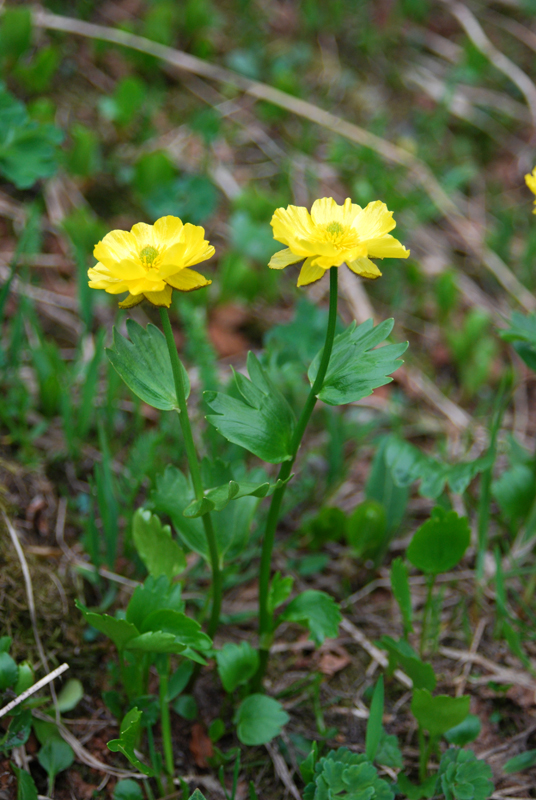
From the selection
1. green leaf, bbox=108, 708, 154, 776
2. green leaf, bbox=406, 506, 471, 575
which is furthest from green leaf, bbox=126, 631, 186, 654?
green leaf, bbox=406, 506, 471, 575

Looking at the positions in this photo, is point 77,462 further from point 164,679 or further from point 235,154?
point 235,154

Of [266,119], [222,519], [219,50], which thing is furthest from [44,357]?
[219,50]

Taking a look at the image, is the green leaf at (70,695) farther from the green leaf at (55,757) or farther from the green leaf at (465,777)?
the green leaf at (465,777)

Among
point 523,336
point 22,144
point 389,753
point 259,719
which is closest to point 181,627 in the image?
point 259,719

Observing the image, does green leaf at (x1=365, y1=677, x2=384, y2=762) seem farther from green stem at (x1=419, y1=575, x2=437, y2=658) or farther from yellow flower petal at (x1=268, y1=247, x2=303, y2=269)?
yellow flower petal at (x1=268, y1=247, x2=303, y2=269)

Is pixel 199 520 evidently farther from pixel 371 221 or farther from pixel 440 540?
pixel 371 221

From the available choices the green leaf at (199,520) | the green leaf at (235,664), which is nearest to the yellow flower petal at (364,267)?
the green leaf at (199,520)
